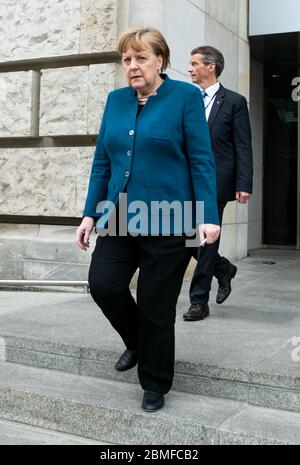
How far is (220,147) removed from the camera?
4.18 meters

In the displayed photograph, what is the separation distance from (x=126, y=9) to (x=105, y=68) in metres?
0.57

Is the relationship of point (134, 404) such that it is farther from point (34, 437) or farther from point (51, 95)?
point (51, 95)

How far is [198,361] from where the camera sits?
3143 millimetres

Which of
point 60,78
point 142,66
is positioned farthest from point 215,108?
point 60,78

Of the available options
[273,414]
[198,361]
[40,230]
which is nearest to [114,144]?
[198,361]

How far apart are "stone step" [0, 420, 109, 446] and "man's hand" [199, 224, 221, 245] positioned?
1.07 m

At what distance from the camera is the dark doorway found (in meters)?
9.31

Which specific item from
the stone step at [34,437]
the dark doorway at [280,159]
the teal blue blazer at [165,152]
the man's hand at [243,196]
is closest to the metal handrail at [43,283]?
the man's hand at [243,196]

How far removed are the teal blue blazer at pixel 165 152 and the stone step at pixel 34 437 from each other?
1.04 meters

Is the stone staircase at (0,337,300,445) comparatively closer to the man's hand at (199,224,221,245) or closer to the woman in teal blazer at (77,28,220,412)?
the woman in teal blazer at (77,28,220,412)

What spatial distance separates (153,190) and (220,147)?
5.26ft

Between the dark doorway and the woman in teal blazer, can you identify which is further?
the dark doorway

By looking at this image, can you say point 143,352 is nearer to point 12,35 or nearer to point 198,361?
point 198,361

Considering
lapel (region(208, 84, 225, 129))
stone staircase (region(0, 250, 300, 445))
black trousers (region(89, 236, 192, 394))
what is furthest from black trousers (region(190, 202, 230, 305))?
black trousers (region(89, 236, 192, 394))
